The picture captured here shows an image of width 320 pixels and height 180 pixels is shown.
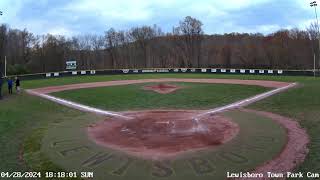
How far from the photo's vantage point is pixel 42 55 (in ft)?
337

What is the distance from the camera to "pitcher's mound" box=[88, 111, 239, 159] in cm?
1975

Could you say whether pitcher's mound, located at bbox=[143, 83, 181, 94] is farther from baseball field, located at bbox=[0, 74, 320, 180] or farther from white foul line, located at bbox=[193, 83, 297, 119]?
white foul line, located at bbox=[193, 83, 297, 119]

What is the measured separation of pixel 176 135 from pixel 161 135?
0.87 meters

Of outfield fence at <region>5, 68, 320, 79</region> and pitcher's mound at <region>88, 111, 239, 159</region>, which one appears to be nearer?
pitcher's mound at <region>88, 111, 239, 159</region>

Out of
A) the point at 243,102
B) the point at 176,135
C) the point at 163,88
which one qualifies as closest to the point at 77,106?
the point at 163,88

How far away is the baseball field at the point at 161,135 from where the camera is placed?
1709 cm

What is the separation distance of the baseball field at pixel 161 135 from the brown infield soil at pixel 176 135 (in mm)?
47

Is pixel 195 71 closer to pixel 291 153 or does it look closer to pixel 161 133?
pixel 161 133

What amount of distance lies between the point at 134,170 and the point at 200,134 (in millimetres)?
6586

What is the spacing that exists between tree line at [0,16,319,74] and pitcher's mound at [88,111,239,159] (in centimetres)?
7464

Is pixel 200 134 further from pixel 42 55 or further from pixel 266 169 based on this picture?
pixel 42 55

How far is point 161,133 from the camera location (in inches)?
906

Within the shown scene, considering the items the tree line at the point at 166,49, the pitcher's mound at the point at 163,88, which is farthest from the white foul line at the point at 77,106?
the tree line at the point at 166,49

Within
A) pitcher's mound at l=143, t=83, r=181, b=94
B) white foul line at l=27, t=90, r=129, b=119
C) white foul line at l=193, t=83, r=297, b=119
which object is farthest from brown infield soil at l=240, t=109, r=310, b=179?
pitcher's mound at l=143, t=83, r=181, b=94
